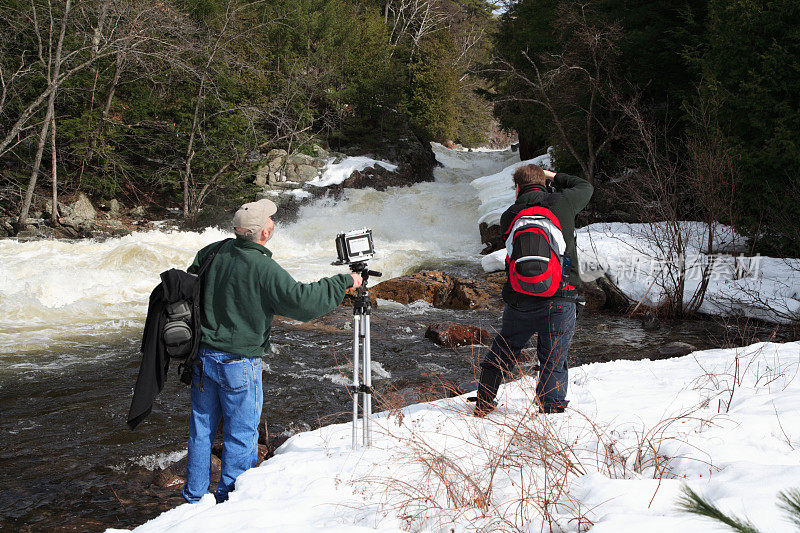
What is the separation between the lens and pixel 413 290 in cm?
1105

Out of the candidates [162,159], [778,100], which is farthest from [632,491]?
[162,159]

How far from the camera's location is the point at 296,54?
24516mm

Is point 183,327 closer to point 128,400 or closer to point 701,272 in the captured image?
point 128,400

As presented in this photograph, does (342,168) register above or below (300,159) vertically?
below

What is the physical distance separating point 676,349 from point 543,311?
4.57 m

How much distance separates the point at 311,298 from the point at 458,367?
4483 millimetres

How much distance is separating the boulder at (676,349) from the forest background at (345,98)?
84.7 inches

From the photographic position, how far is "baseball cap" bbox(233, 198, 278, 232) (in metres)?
3.05

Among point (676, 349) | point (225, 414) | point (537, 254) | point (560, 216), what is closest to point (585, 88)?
point (676, 349)

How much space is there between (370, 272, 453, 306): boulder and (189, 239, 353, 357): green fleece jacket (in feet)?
25.6

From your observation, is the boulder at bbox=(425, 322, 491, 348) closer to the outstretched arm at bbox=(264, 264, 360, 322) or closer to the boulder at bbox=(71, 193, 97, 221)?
the outstretched arm at bbox=(264, 264, 360, 322)

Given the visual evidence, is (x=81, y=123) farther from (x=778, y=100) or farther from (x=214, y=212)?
(x=778, y=100)

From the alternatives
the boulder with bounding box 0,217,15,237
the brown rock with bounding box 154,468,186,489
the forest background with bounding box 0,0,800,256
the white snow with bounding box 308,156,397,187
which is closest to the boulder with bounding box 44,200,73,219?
the forest background with bounding box 0,0,800,256

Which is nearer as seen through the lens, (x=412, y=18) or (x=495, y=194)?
(x=495, y=194)
